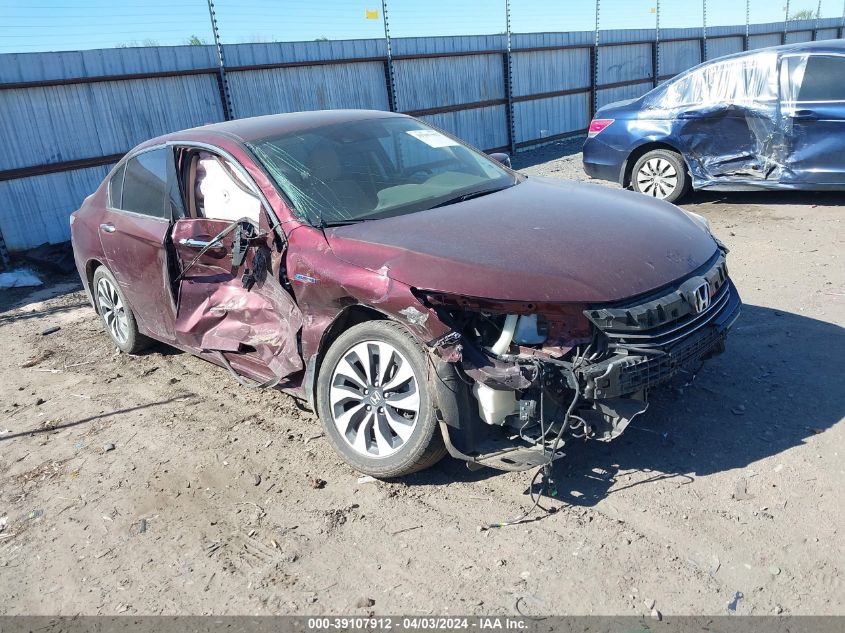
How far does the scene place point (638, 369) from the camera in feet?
10.00

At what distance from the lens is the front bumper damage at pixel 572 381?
3.01m

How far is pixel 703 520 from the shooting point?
9.86 feet

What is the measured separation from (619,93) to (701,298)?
17.6 meters

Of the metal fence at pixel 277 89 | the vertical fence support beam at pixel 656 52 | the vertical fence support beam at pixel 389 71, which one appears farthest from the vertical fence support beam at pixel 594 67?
the vertical fence support beam at pixel 389 71

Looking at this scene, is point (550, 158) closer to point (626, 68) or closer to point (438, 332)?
point (626, 68)

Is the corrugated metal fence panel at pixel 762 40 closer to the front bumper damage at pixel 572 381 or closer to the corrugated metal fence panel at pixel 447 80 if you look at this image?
A: the corrugated metal fence panel at pixel 447 80

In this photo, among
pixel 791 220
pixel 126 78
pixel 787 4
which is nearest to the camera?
pixel 791 220

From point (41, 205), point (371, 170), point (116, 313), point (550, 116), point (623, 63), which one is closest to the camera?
point (371, 170)

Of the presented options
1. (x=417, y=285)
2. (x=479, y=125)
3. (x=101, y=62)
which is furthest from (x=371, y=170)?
(x=479, y=125)

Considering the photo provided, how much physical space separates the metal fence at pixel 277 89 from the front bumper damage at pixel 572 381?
27.4 ft

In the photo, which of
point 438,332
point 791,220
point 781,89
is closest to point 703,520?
point 438,332

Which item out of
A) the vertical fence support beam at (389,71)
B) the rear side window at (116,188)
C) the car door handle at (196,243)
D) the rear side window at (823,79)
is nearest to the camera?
the car door handle at (196,243)

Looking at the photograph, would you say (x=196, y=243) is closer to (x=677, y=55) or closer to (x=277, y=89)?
(x=277, y=89)

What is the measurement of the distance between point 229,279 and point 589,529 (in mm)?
2416
